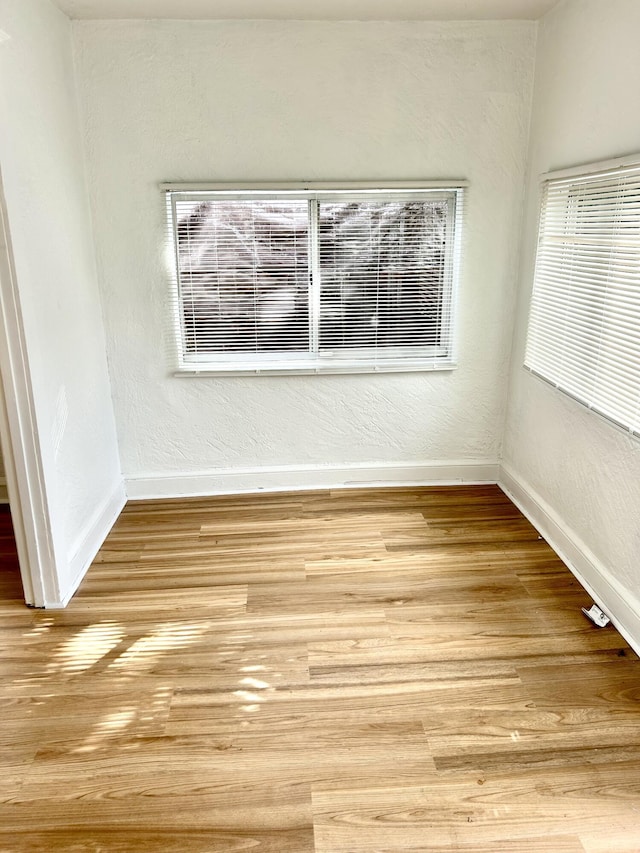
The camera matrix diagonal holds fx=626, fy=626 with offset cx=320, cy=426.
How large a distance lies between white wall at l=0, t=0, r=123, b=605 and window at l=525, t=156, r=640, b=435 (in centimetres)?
233

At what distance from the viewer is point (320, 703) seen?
2.16 m

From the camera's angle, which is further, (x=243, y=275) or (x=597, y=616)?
(x=243, y=275)

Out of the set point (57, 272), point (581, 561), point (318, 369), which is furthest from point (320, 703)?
point (57, 272)

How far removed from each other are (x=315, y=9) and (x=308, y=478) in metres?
2.47

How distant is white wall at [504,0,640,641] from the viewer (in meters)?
2.45

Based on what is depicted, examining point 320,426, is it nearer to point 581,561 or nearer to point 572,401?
point 572,401

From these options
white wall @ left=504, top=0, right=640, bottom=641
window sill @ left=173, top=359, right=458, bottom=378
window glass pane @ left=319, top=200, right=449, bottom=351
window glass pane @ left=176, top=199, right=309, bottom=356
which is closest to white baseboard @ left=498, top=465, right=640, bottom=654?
white wall @ left=504, top=0, right=640, bottom=641

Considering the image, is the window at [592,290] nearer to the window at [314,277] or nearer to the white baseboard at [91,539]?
the window at [314,277]

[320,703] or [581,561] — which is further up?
[581,561]

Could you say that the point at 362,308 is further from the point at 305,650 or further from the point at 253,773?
the point at 253,773

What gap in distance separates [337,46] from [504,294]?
1.58 meters

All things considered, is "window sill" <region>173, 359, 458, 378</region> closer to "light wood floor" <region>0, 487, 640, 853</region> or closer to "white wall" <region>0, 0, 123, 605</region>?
"white wall" <region>0, 0, 123, 605</region>

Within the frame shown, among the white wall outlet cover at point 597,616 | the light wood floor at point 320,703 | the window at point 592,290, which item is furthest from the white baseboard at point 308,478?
the white wall outlet cover at point 597,616

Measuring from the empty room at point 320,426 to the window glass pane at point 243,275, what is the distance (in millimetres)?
17
